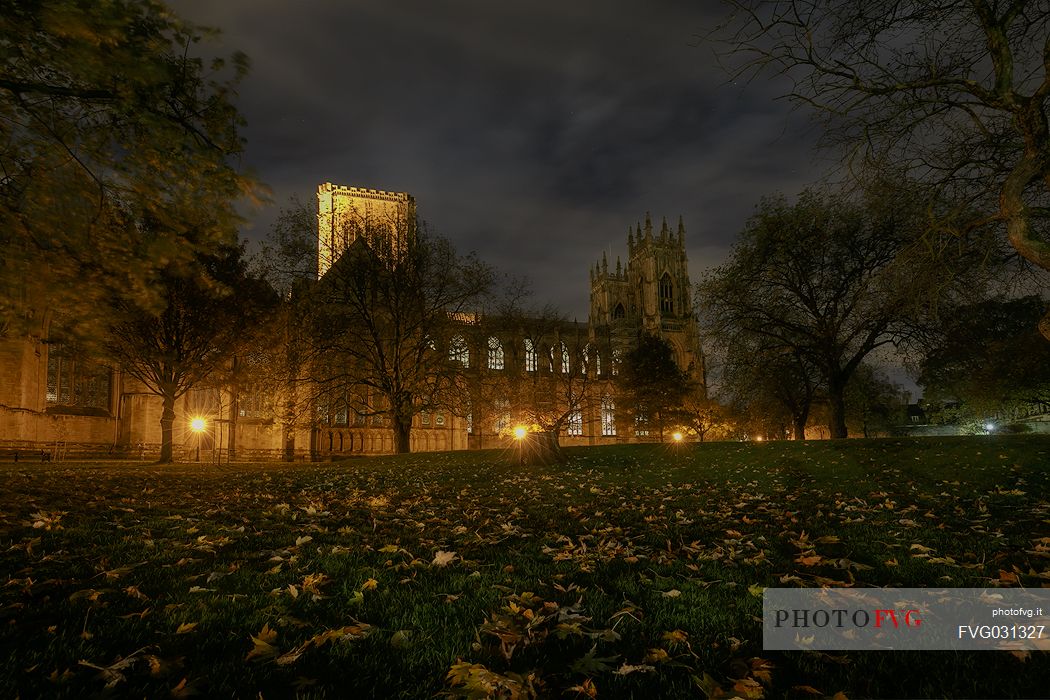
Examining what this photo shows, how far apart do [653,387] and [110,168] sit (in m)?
46.9

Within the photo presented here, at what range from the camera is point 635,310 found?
101625 millimetres

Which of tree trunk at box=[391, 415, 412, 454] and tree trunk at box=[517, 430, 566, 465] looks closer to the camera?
tree trunk at box=[517, 430, 566, 465]

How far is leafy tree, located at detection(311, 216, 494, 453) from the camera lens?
30750 mm

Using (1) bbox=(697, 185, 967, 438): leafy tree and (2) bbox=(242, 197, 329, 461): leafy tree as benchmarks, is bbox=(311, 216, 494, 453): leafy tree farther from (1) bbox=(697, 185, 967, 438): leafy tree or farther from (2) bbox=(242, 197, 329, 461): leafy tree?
(1) bbox=(697, 185, 967, 438): leafy tree

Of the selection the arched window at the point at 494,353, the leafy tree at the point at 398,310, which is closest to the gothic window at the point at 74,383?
the leafy tree at the point at 398,310

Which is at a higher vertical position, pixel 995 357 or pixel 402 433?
pixel 995 357

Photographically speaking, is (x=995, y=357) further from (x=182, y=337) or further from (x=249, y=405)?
(x=249, y=405)

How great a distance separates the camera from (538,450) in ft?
66.7

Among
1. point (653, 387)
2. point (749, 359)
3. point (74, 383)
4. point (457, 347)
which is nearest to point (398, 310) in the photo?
point (457, 347)

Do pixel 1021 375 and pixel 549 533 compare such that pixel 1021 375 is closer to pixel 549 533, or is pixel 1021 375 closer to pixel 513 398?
pixel 513 398

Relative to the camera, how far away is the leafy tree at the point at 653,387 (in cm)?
5122

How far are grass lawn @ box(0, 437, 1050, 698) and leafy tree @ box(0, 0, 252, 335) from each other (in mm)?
3548

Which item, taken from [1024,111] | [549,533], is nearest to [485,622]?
[549,533]

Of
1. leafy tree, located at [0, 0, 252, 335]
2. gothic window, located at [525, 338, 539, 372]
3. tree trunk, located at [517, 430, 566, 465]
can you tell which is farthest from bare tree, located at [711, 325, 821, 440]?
leafy tree, located at [0, 0, 252, 335]
